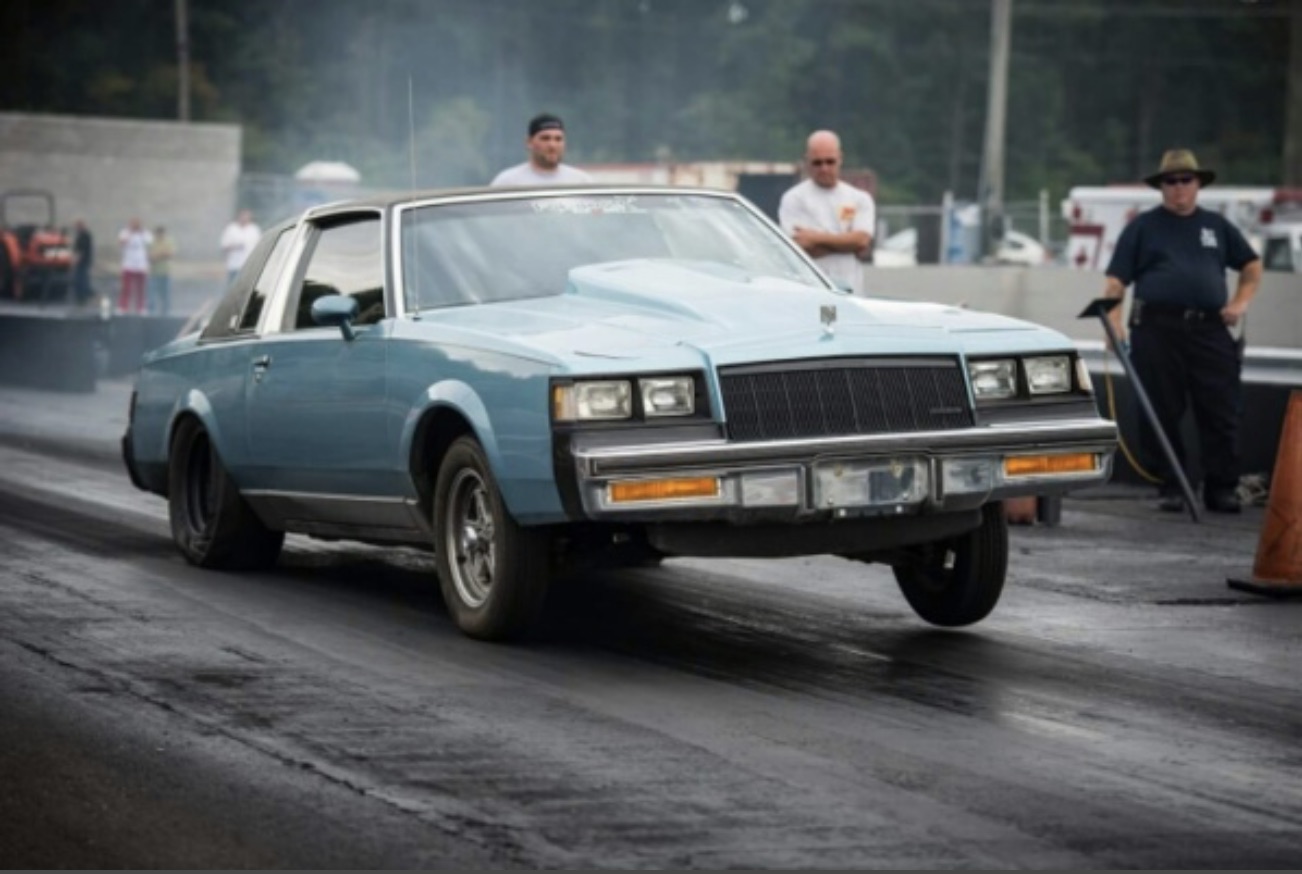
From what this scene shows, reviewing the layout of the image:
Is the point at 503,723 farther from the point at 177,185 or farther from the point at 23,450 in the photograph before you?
the point at 177,185

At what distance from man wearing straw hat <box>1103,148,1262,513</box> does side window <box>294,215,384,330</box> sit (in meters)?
5.24

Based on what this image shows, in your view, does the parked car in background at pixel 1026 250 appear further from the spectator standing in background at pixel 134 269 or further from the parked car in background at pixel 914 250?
the spectator standing in background at pixel 134 269

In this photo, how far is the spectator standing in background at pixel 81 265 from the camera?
4881 cm

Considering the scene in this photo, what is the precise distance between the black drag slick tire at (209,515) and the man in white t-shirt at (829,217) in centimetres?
374

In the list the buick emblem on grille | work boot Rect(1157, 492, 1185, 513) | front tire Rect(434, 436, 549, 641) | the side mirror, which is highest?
the buick emblem on grille

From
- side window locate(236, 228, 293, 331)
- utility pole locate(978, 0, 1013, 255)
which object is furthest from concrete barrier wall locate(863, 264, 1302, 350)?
side window locate(236, 228, 293, 331)

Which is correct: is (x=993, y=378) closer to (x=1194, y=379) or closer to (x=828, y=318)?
(x=828, y=318)

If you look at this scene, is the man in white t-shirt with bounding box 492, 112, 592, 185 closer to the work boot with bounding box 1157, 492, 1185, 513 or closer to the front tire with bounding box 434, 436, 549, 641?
the work boot with bounding box 1157, 492, 1185, 513

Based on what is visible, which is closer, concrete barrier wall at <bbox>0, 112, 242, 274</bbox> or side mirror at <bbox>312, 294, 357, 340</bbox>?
side mirror at <bbox>312, 294, 357, 340</bbox>

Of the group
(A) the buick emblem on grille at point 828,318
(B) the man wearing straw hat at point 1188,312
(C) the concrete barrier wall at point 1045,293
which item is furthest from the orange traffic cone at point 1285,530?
(C) the concrete barrier wall at point 1045,293

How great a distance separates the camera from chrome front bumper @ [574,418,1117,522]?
26.3 ft

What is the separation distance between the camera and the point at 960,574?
9273 millimetres

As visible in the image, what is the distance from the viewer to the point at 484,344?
8703mm

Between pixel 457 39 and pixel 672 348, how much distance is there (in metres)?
74.9
